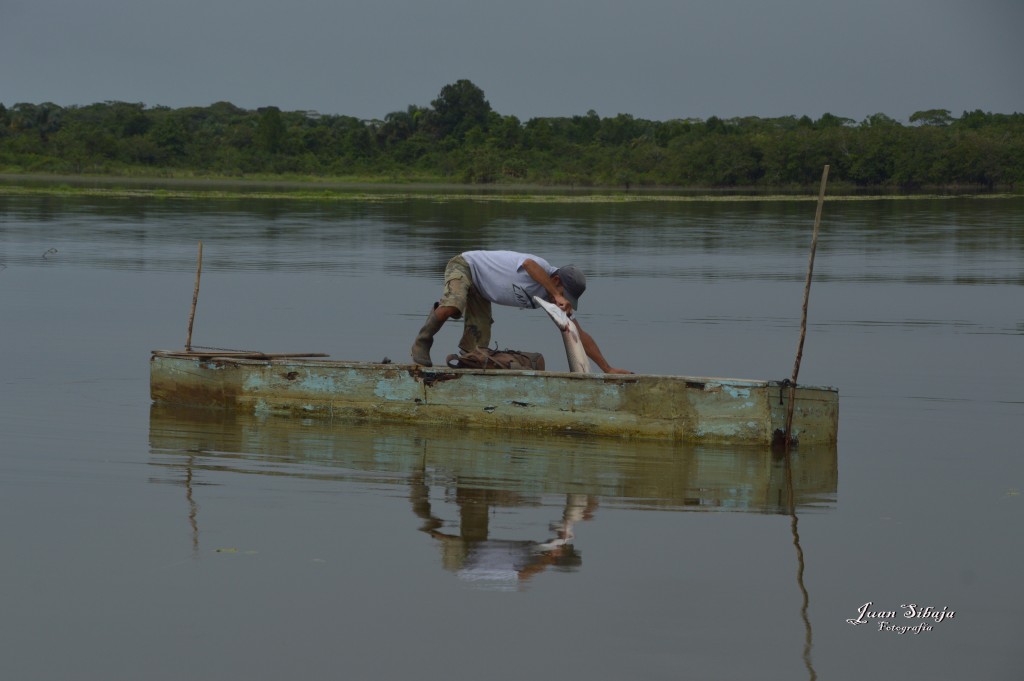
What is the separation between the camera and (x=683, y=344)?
14188 millimetres

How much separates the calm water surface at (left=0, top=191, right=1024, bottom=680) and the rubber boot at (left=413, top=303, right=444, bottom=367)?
1.73 ft

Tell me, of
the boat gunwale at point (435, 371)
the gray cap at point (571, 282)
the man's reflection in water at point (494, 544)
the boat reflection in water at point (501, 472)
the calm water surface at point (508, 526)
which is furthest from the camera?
the gray cap at point (571, 282)

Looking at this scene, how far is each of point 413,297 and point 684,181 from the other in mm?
58668

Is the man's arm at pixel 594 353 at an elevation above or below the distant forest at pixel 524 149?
below

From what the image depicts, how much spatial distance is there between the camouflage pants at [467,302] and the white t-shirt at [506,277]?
8 cm

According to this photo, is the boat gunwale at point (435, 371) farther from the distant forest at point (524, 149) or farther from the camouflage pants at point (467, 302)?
A: the distant forest at point (524, 149)

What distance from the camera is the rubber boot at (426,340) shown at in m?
9.41

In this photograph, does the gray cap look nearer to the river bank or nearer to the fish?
the fish

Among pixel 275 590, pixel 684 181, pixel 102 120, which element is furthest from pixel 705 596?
pixel 102 120

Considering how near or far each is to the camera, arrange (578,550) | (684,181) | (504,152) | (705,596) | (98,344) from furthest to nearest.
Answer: (504,152) → (684,181) → (98,344) → (578,550) → (705,596)

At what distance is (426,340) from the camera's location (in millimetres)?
9516

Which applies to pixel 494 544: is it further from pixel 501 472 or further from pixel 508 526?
pixel 501 472

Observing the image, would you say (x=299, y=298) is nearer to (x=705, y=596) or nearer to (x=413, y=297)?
(x=413, y=297)
